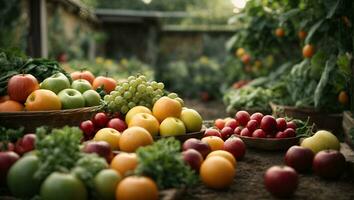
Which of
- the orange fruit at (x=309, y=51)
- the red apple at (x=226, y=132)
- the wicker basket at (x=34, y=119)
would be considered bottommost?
the red apple at (x=226, y=132)

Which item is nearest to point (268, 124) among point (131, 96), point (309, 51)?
point (131, 96)

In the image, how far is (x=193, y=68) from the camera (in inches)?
591

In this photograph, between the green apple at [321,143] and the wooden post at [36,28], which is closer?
the green apple at [321,143]

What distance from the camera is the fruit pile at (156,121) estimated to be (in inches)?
124

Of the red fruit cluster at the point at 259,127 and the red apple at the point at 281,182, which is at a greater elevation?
the red fruit cluster at the point at 259,127

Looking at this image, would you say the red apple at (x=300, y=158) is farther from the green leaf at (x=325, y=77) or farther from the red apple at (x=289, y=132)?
the green leaf at (x=325, y=77)

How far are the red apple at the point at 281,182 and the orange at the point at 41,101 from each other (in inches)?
59.4

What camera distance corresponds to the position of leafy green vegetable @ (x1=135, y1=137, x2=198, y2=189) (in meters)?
2.38

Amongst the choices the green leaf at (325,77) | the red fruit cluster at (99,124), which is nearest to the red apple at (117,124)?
the red fruit cluster at (99,124)

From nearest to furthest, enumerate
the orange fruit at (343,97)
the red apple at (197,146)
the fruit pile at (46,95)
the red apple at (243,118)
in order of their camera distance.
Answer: the red apple at (197,146), the fruit pile at (46,95), the red apple at (243,118), the orange fruit at (343,97)

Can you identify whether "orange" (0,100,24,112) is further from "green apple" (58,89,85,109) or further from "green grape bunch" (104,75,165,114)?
"green grape bunch" (104,75,165,114)

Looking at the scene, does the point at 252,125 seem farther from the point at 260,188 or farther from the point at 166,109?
the point at 260,188

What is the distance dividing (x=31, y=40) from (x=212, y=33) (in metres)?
8.05

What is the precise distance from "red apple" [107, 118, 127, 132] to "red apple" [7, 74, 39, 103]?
587 mm
